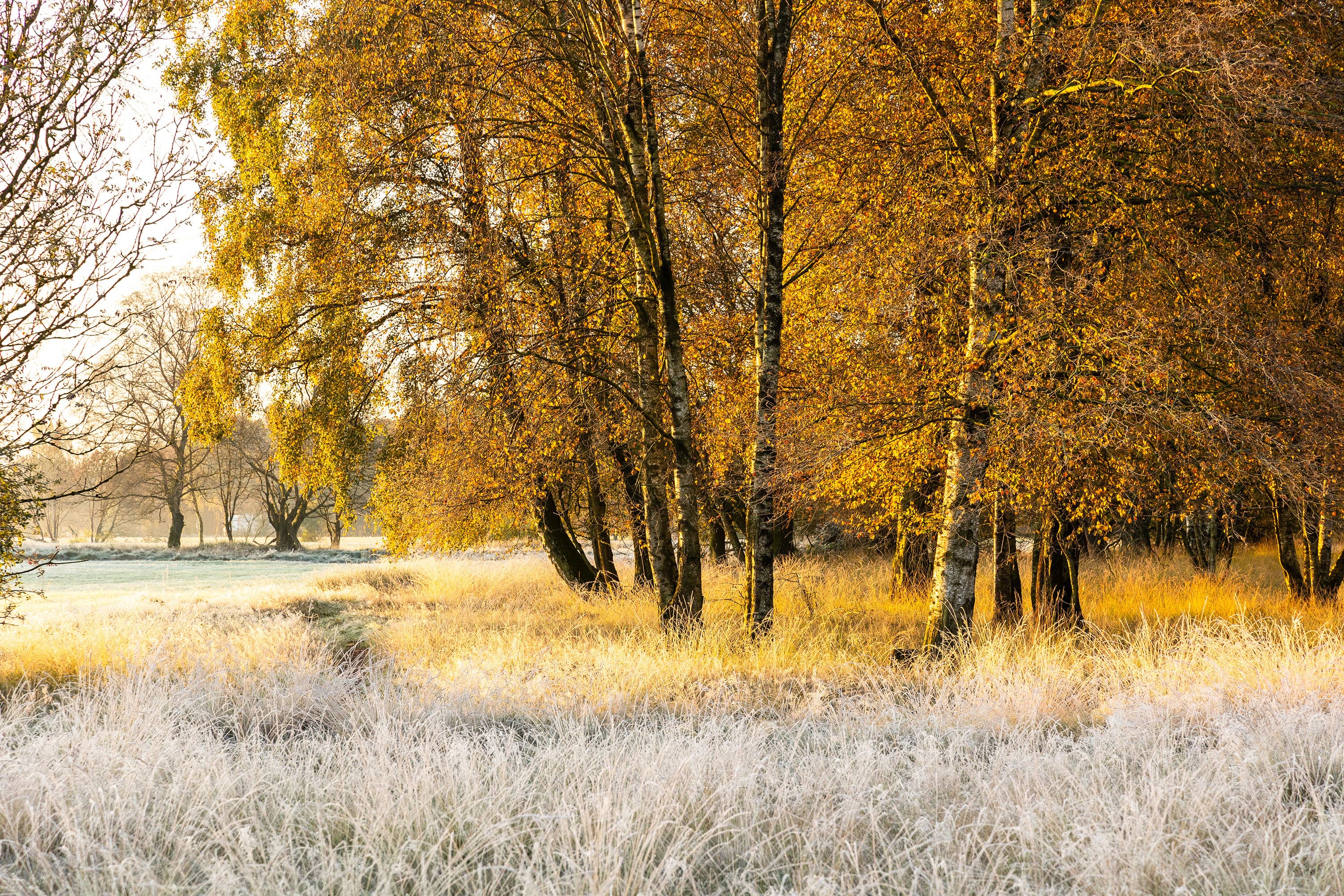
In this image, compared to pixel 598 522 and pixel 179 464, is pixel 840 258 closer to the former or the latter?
pixel 598 522

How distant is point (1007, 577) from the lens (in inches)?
416

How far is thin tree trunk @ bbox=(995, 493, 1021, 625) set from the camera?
9898mm

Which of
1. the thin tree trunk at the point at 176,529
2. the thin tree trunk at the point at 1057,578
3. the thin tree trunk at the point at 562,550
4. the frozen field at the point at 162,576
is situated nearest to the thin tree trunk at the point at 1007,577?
the thin tree trunk at the point at 1057,578

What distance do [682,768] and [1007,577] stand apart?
7794mm

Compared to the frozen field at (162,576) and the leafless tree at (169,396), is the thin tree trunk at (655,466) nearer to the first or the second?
the frozen field at (162,576)

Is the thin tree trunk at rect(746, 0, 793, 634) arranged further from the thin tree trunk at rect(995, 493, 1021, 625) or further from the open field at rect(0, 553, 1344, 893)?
the thin tree trunk at rect(995, 493, 1021, 625)

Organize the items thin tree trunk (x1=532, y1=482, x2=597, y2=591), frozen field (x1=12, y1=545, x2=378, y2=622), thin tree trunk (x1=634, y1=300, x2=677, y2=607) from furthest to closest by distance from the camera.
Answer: frozen field (x1=12, y1=545, x2=378, y2=622) < thin tree trunk (x1=532, y1=482, x2=597, y2=591) < thin tree trunk (x1=634, y1=300, x2=677, y2=607)

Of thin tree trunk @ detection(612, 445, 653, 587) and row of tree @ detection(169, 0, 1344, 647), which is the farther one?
thin tree trunk @ detection(612, 445, 653, 587)

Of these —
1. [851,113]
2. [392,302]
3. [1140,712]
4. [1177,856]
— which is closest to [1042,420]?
[1140,712]

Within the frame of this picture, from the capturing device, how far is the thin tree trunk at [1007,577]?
990cm

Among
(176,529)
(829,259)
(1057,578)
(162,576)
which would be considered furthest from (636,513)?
(176,529)

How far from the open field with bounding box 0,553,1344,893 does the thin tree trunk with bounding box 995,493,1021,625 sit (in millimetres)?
1590

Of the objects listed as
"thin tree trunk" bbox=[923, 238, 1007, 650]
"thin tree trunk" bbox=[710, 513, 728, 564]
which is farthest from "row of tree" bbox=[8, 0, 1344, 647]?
"thin tree trunk" bbox=[710, 513, 728, 564]

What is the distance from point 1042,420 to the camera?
6695 millimetres
